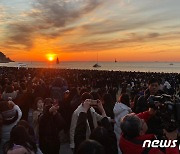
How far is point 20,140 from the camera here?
3.68 meters

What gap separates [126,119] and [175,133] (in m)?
0.54

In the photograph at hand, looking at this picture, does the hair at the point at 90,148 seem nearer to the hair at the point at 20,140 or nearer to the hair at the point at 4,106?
the hair at the point at 20,140

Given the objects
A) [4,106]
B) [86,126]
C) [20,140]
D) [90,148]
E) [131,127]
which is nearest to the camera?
[90,148]

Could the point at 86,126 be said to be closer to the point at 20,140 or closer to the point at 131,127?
the point at 20,140

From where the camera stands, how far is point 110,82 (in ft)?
85.4

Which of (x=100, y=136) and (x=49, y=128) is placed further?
(x=49, y=128)

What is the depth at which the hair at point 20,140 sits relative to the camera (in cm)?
364

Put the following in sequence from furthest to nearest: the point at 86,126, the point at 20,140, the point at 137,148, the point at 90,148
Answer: the point at 86,126
the point at 20,140
the point at 137,148
the point at 90,148

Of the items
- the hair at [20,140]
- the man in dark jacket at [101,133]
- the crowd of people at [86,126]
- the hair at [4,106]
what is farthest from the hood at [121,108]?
the hair at [20,140]

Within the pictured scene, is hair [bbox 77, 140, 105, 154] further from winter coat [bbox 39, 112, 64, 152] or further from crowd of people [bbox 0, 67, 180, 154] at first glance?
winter coat [bbox 39, 112, 64, 152]

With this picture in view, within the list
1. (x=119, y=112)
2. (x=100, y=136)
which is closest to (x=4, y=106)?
(x=100, y=136)

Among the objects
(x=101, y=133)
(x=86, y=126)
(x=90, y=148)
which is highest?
(x=90, y=148)

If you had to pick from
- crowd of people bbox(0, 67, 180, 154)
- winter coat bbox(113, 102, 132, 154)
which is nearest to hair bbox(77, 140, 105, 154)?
crowd of people bbox(0, 67, 180, 154)

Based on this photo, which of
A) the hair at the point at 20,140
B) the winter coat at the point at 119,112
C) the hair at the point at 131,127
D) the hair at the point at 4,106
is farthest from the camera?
the winter coat at the point at 119,112
